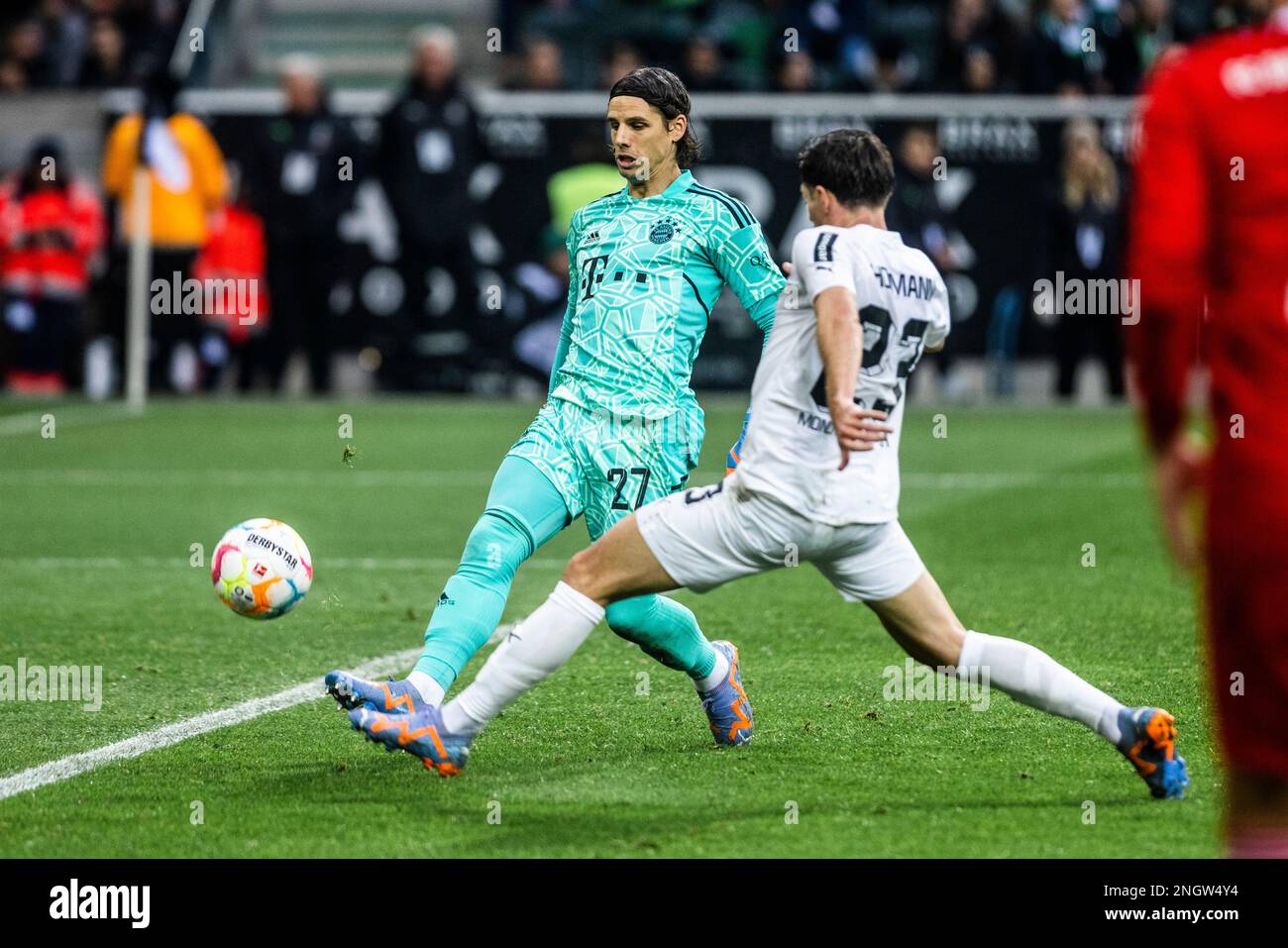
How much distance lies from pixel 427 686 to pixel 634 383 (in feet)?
3.60

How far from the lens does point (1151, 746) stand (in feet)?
18.0

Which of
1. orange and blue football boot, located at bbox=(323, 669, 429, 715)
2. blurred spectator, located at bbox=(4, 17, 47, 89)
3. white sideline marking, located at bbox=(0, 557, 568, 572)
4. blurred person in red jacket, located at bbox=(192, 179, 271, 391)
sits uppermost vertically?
blurred spectator, located at bbox=(4, 17, 47, 89)

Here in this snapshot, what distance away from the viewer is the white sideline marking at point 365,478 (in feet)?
44.5

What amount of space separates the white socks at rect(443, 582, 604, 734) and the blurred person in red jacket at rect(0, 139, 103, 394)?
1465cm

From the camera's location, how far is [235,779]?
5879mm

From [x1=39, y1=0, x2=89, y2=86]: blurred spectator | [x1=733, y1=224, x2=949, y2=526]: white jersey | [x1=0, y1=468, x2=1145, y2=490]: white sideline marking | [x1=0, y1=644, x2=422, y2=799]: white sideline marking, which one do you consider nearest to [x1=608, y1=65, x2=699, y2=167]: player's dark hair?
[x1=733, y1=224, x2=949, y2=526]: white jersey

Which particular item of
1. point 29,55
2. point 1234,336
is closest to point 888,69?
point 29,55

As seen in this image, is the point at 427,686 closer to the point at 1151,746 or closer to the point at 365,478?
the point at 1151,746

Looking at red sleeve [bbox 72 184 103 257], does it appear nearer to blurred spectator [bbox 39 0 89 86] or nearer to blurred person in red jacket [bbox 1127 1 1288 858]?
blurred spectator [bbox 39 0 89 86]

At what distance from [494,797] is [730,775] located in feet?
2.29

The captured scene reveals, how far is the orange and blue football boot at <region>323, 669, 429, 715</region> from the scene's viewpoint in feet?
18.6

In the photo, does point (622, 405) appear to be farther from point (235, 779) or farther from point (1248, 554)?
point (1248, 554)
